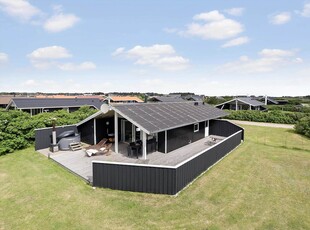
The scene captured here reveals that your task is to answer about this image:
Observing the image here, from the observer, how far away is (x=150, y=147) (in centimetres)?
1391

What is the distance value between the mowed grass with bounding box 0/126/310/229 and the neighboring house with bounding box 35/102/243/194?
498 millimetres

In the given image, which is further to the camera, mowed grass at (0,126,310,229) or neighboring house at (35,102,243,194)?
neighboring house at (35,102,243,194)

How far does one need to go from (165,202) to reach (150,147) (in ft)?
20.8

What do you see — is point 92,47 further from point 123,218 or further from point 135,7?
point 123,218

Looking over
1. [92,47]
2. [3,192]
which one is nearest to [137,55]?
[92,47]

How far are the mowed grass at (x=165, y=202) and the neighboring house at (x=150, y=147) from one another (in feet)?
1.64

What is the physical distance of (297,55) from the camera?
24.1m

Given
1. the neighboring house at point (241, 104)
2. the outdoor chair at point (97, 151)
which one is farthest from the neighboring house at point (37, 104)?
the neighboring house at point (241, 104)

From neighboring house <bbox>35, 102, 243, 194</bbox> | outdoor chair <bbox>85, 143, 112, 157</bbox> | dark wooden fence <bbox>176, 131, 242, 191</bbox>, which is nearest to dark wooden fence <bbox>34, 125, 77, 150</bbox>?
neighboring house <bbox>35, 102, 243, 194</bbox>

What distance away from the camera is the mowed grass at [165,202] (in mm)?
6477

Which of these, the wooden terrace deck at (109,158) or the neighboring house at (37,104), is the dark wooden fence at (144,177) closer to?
the wooden terrace deck at (109,158)

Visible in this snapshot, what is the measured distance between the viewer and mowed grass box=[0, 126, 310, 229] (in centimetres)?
648

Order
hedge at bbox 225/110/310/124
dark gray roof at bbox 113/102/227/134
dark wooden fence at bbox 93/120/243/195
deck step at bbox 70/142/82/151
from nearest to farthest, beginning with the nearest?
1. dark wooden fence at bbox 93/120/243/195
2. dark gray roof at bbox 113/102/227/134
3. deck step at bbox 70/142/82/151
4. hedge at bbox 225/110/310/124

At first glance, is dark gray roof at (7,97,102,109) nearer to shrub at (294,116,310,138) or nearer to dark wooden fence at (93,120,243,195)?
dark wooden fence at (93,120,243,195)
